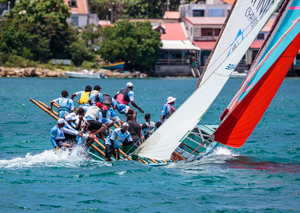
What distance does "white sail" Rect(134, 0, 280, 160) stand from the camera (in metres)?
16.1

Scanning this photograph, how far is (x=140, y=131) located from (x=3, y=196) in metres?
5.79

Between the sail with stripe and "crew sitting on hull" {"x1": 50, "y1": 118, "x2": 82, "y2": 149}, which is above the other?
the sail with stripe

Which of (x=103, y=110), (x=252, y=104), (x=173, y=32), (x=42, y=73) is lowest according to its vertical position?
(x=42, y=73)

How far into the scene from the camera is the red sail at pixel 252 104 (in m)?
17.5

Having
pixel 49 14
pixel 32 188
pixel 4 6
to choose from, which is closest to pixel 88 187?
pixel 32 188

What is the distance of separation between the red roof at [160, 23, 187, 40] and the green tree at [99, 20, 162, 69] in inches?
275

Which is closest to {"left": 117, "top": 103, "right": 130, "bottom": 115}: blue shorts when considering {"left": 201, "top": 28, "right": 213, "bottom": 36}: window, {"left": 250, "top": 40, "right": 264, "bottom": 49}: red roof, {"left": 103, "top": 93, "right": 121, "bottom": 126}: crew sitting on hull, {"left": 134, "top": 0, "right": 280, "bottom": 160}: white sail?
{"left": 103, "top": 93, "right": 121, "bottom": 126}: crew sitting on hull

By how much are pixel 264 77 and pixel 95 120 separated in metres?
6.33

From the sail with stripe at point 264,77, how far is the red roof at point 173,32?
74249mm

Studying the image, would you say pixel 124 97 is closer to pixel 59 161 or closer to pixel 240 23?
pixel 59 161

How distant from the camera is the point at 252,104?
18.0m

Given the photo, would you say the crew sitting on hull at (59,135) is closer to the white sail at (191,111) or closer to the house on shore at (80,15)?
the white sail at (191,111)

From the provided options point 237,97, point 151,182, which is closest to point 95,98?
point 151,182

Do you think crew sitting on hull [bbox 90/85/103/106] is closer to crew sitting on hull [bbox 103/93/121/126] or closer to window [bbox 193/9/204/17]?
crew sitting on hull [bbox 103/93/121/126]
